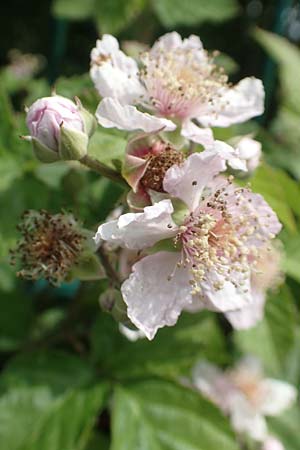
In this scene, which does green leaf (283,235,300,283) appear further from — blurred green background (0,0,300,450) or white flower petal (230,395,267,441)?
white flower petal (230,395,267,441)

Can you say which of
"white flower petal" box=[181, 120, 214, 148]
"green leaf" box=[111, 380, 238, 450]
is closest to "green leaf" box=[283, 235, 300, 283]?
"green leaf" box=[111, 380, 238, 450]

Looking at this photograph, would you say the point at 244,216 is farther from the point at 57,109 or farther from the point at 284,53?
the point at 284,53

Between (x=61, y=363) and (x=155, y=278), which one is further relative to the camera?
(x=61, y=363)

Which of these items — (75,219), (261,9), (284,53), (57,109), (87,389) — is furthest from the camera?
(261,9)

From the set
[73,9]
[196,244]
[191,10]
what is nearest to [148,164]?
[196,244]

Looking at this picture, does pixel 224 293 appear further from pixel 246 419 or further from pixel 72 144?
pixel 246 419

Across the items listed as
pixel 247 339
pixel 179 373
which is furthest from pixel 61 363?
pixel 247 339

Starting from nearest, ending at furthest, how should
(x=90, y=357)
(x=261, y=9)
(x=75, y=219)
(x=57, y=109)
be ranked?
(x=57, y=109)
(x=75, y=219)
(x=90, y=357)
(x=261, y=9)
